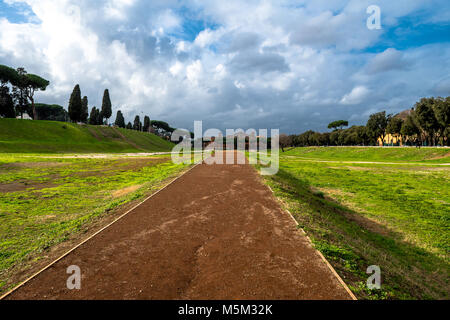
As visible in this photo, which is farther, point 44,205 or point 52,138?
point 52,138

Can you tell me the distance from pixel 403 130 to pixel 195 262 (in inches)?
2885

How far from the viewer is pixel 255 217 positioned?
7902mm

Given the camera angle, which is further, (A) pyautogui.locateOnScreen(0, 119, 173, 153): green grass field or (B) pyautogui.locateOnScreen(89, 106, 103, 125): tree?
(B) pyautogui.locateOnScreen(89, 106, 103, 125): tree

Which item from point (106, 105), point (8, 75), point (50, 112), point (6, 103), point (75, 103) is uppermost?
point (8, 75)

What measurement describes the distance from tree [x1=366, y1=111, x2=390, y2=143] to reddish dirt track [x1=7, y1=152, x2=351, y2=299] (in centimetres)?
8198

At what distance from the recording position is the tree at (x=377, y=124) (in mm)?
71250

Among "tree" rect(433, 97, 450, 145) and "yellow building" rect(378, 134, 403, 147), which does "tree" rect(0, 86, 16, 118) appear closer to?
"tree" rect(433, 97, 450, 145)

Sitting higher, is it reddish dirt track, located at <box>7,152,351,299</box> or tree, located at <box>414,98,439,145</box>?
tree, located at <box>414,98,439,145</box>

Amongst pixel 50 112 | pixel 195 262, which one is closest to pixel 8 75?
pixel 50 112

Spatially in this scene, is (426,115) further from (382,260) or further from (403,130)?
(382,260)

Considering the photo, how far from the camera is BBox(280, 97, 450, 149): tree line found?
46.7m

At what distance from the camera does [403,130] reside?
5831cm

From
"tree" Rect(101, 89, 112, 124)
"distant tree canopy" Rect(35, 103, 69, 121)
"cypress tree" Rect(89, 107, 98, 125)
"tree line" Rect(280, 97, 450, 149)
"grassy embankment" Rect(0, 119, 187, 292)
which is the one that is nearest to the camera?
"grassy embankment" Rect(0, 119, 187, 292)

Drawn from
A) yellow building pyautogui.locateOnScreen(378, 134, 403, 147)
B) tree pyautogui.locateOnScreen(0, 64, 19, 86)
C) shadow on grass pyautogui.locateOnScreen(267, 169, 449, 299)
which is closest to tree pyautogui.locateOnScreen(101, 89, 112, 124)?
tree pyautogui.locateOnScreen(0, 64, 19, 86)
